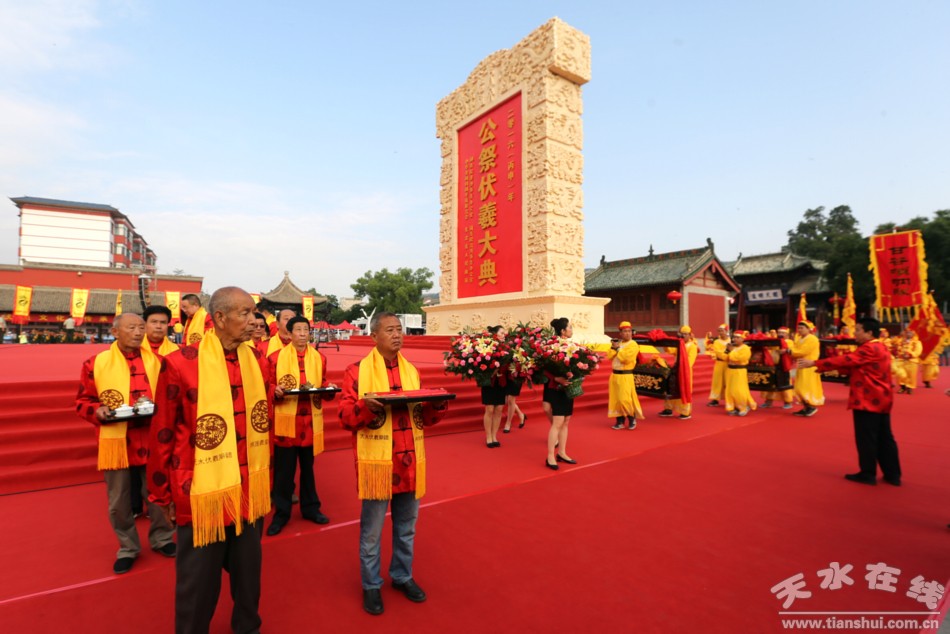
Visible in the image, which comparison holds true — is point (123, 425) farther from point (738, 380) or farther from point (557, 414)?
point (738, 380)

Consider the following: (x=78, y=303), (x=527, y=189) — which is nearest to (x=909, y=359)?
(x=527, y=189)

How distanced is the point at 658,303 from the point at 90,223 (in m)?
50.1

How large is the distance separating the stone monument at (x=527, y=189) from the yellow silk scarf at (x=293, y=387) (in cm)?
730

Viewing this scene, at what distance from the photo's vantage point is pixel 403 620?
219 cm

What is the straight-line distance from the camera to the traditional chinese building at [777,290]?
85.5ft

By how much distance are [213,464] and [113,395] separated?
5.35 ft

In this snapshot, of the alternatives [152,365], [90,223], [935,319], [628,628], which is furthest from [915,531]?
[90,223]

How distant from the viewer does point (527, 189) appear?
11.1m

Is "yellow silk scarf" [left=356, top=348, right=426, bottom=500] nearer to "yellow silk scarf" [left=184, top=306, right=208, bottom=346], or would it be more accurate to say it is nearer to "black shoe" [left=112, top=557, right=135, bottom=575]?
"black shoe" [left=112, top=557, right=135, bottom=575]

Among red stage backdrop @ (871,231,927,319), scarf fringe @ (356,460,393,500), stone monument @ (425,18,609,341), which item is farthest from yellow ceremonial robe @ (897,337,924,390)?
scarf fringe @ (356,460,393,500)

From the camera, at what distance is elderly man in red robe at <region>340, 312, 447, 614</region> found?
227 cm

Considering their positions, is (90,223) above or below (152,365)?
above

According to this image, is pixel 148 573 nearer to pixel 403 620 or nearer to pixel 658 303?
pixel 403 620

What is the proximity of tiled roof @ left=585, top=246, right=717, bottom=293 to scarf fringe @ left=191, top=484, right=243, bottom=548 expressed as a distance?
22.5 m
